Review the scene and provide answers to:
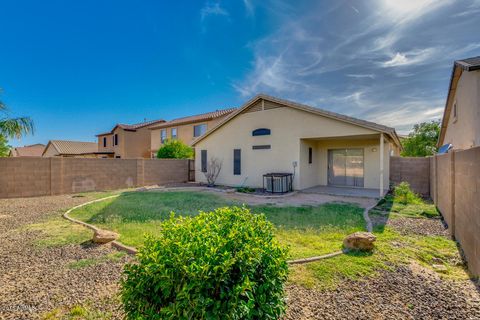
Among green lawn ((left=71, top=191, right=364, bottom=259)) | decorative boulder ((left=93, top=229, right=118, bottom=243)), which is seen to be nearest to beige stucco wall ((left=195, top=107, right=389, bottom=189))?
green lawn ((left=71, top=191, right=364, bottom=259))

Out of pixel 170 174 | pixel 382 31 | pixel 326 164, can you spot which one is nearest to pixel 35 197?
pixel 170 174

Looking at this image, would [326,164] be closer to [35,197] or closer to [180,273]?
[180,273]

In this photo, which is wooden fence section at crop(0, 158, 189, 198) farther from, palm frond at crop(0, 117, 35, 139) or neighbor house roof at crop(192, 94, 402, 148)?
neighbor house roof at crop(192, 94, 402, 148)

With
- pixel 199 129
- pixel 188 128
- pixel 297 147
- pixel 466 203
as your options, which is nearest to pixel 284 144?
pixel 297 147

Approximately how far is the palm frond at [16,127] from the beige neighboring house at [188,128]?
42.1ft

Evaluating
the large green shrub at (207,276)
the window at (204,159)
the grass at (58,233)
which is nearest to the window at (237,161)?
the window at (204,159)

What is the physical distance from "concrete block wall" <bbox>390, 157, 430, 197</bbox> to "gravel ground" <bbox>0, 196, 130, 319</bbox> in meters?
13.8

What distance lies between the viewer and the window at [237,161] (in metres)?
14.3

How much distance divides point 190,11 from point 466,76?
11830 mm

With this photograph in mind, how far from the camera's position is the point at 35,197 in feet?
35.0

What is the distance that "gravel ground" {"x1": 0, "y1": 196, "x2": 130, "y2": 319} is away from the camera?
2.78 meters

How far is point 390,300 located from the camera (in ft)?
9.30

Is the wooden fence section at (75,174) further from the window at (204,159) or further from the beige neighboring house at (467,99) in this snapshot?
the beige neighboring house at (467,99)

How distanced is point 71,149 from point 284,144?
35.1m
